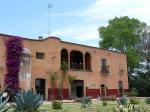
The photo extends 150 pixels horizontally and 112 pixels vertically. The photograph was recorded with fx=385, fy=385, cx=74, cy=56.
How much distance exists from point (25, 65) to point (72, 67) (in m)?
8.88

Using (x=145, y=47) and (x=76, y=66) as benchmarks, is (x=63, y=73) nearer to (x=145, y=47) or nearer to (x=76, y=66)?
(x=76, y=66)

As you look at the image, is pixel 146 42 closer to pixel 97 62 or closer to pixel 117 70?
pixel 117 70

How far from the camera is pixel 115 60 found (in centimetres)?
5488

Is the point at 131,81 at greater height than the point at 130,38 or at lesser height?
lesser

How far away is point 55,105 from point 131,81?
140 feet

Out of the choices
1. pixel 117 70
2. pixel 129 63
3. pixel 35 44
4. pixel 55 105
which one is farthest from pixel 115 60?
pixel 55 105

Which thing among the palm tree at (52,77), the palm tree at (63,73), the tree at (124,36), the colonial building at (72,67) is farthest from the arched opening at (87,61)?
the tree at (124,36)

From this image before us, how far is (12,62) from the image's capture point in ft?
128

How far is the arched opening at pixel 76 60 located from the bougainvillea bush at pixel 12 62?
34.0 ft

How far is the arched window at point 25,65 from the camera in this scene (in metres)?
40.2

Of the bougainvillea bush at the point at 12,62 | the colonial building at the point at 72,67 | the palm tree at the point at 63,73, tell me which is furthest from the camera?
the palm tree at the point at 63,73

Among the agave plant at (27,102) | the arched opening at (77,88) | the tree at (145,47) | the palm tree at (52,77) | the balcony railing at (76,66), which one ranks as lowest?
the agave plant at (27,102)

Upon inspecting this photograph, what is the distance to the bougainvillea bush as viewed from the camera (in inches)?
1519

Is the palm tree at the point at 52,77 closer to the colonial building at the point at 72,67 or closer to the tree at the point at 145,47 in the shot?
the colonial building at the point at 72,67
